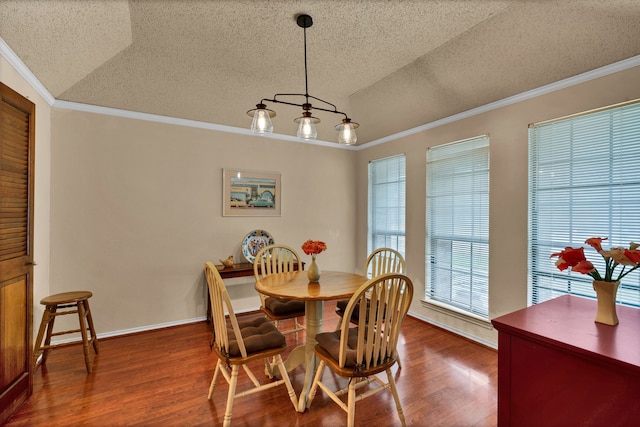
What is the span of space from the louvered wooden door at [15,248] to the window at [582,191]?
399 cm

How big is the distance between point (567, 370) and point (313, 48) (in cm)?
264

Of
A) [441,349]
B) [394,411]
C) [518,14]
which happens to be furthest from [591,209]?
[394,411]

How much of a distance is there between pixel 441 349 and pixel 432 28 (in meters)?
2.84


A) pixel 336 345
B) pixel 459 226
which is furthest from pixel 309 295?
pixel 459 226

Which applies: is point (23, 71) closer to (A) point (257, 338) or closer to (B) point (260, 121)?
(B) point (260, 121)

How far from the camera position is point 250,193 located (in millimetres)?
3992

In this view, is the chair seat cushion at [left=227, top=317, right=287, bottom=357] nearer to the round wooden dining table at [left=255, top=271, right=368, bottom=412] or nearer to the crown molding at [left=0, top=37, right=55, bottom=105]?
the round wooden dining table at [left=255, top=271, right=368, bottom=412]

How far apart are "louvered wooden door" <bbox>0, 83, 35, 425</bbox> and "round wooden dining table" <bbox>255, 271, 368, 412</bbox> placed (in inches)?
62.7

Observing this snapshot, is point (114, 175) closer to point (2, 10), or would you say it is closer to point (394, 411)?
point (2, 10)

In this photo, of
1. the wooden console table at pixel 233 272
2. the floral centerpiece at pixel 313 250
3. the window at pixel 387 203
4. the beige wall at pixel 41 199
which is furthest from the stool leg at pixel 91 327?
the window at pixel 387 203

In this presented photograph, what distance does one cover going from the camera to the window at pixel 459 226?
311 cm

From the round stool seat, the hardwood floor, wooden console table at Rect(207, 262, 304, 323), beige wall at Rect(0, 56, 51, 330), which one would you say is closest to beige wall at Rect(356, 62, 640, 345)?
the hardwood floor

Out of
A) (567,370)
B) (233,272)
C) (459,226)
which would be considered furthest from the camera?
(233,272)

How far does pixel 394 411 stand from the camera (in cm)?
203
